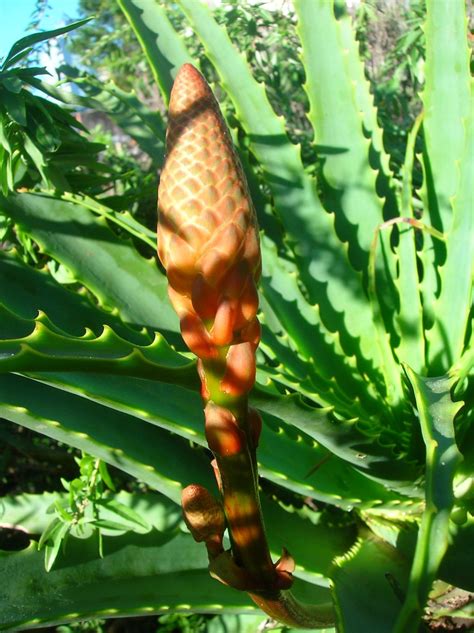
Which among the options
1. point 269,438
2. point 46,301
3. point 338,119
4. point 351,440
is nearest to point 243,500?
Answer: point 351,440

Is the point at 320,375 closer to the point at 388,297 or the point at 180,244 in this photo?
the point at 388,297

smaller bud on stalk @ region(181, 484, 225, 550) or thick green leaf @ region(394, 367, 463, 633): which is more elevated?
smaller bud on stalk @ region(181, 484, 225, 550)

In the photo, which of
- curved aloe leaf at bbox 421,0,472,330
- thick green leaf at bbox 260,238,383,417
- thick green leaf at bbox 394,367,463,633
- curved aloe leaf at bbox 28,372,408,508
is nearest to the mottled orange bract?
thick green leaf at bbox 394,367,463,633

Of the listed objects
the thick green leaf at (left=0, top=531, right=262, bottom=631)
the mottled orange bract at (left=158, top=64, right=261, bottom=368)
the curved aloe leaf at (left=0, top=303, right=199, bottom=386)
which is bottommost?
the thick green leaf at (left=0, top=531, right=262, bottom=631)

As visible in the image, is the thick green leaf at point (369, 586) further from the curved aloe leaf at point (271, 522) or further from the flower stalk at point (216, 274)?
the flower stalk at point (216, 274)

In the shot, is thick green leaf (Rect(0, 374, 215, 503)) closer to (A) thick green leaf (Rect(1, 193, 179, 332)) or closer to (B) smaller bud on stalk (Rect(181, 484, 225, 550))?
(A) thick green leaf (Rect(1, 193, 179, 332))

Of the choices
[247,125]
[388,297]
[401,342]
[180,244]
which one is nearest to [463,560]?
[401,342]
